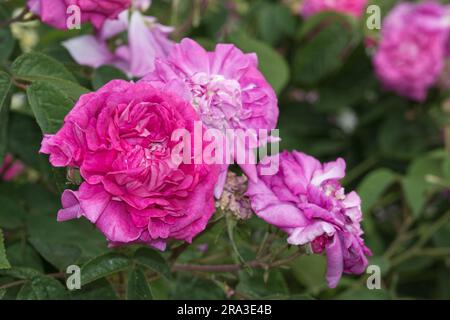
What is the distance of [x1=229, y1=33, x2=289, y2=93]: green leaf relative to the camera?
3.18 feet

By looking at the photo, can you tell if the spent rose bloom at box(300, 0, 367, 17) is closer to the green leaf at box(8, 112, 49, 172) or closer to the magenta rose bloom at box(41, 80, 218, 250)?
the green leaf at box(8, 112, 49, 172)

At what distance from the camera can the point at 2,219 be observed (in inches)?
29.4

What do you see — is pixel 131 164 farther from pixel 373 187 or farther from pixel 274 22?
pixel 274 22

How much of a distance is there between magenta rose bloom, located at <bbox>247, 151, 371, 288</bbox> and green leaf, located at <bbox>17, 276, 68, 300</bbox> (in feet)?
0.56

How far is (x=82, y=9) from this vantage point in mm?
649

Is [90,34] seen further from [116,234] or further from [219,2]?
[219,2]

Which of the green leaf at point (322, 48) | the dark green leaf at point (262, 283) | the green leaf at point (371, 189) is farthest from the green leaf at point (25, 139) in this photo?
the green leaf at point (322, 48)

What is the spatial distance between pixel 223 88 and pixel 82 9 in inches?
5.8

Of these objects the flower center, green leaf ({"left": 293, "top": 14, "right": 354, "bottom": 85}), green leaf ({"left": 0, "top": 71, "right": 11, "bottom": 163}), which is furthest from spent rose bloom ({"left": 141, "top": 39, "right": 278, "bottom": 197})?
green leaf ({"left": 293, "top": 14, "right": 354, "bottom": 85})

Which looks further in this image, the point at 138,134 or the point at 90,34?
the point at 90,34

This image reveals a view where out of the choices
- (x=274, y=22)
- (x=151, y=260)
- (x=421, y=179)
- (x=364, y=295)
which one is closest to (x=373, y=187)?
(x=421, y=179)

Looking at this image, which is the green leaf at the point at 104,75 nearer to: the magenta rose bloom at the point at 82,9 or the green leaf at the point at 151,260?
the magenta rose bloom at the point at 82,9
